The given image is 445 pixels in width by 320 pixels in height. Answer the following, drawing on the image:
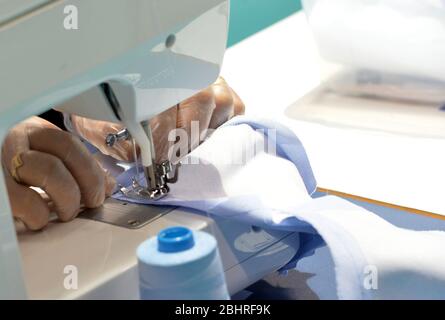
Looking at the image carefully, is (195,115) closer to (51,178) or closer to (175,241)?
(51,178)

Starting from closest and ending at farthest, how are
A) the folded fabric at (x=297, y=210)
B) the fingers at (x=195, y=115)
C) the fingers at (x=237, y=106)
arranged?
the folded fabric at (x=297, y=210) < the fingers at (x=195, y=115) < the fingers at (x=237, y=106)

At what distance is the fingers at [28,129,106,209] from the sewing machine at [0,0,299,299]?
2 centimetres

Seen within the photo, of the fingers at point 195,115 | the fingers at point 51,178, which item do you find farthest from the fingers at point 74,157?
the fingers at point 195,115

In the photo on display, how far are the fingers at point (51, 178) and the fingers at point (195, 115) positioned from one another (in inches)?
7.8

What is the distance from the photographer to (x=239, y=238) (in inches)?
36.8

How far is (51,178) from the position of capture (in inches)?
36.1

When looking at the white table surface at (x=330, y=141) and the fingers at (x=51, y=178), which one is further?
the white table surface at (x=330, y=141)

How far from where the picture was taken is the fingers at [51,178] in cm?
92

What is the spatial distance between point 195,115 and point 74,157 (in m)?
0.20

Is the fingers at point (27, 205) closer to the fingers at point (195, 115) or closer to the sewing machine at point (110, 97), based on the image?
the sewing machine at point (110, 97)

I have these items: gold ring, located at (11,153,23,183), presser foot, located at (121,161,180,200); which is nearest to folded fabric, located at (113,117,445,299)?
presser foot, located at (121,161,180,200)

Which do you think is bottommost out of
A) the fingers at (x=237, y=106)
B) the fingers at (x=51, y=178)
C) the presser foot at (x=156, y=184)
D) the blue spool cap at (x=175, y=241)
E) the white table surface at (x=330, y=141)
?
the white table surface at (x=330, y=141)
